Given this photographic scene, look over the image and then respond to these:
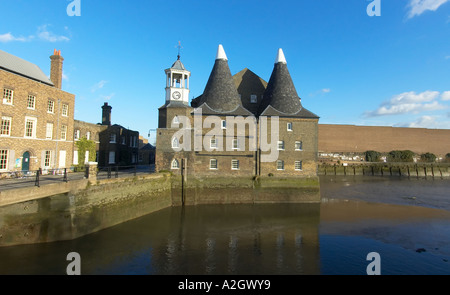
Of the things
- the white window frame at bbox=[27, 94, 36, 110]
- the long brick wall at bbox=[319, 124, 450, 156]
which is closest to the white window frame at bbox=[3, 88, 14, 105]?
the white window frame at bbox=[27, 94, 36, 110]

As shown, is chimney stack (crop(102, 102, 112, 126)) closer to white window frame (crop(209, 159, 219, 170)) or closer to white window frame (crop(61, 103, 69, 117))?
white window frame (crop(61, 103, 69, 117))

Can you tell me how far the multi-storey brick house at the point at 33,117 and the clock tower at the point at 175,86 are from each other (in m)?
8.74

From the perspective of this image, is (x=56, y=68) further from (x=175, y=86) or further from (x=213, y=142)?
(x=213, y=142)

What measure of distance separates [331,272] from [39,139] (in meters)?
21.5

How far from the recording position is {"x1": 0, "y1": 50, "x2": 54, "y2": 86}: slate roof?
19.2 metres

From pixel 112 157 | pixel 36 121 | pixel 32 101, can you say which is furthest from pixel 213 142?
pixel 32 101

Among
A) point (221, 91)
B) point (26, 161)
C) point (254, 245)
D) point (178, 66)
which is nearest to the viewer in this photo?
point (254, 245)

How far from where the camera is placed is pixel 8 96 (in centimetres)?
1689

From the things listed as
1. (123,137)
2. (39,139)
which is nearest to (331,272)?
(39,139)

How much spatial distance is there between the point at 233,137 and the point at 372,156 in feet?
183

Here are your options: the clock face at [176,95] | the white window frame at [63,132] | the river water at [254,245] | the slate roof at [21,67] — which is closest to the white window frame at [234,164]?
the river water at [254,245]

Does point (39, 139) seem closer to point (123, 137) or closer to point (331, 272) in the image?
point (123, 137)

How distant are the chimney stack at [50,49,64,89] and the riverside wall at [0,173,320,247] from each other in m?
12.9

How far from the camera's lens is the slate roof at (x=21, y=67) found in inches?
756
